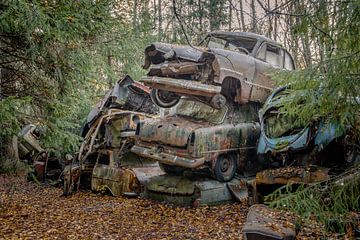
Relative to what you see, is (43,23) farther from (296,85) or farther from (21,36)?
(296,85)

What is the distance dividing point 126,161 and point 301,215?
6.29 metres

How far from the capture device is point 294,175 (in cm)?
613

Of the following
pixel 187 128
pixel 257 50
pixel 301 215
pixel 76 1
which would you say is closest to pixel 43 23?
pixel 76 1

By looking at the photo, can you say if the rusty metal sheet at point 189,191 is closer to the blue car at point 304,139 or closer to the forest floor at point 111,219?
the forest floor at point 111,219

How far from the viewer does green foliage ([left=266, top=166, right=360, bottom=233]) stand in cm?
417

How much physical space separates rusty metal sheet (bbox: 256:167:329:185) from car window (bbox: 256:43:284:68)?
3.80 m

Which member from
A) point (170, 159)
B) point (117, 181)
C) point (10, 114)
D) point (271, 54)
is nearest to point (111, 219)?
point (170, 159)

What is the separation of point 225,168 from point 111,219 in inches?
110

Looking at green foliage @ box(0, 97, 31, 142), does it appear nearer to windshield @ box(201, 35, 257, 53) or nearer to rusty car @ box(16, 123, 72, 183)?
rusty car @ box(16, 123, 72, 183)

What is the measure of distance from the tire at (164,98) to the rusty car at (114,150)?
3.21 feet

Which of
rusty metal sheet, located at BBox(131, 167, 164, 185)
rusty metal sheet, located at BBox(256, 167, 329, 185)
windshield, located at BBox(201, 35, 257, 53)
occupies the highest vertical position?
windshield, located at BBox(201, 35, 257, 53)

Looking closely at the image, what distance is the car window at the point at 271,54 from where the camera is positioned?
948cm

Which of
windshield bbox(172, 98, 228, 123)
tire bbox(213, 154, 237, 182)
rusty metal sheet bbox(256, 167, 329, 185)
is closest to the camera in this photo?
rusty metal sheet bbox(256, 167, 329, 185)

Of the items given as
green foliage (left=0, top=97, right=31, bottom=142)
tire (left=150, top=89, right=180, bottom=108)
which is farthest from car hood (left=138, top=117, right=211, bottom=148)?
green foliage (left=0, top=97, right=31, bottom=142)
